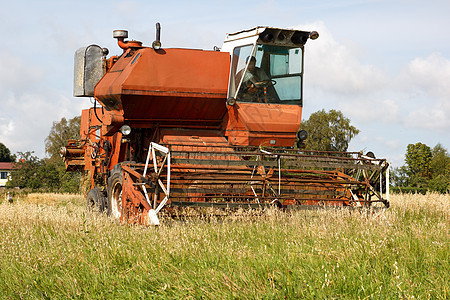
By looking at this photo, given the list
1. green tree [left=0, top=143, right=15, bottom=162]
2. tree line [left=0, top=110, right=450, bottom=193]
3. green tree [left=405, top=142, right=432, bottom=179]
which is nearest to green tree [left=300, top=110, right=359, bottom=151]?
tree line [left=0, top=110, right=450, bottom=193]

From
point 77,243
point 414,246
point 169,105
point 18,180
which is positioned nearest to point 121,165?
point 169,105

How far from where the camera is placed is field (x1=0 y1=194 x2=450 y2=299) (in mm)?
4324

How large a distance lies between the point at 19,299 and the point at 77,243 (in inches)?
65.8

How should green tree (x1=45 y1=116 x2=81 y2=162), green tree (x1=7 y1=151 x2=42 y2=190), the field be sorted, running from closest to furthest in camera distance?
1. the field
2. green tree (x1=7 y1=151 x2=42 y2=190)
3. green tree (x1=45 y1=116 x2=81 y2=162)

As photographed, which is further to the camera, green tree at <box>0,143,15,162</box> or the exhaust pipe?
green tree at <box>0,143,15,162</box>

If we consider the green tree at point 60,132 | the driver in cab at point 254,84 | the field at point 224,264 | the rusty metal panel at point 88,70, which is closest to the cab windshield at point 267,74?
the driver in cab at point 254,84

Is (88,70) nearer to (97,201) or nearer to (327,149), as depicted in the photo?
(97,201)

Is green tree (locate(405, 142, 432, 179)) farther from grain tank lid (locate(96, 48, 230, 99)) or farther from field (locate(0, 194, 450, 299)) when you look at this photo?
field (locate(0, 194, 450, 299))

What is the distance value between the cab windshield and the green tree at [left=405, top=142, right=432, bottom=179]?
41.7 m

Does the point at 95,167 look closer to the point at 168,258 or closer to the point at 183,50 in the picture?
the point at 183,50

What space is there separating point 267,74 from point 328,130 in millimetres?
38062

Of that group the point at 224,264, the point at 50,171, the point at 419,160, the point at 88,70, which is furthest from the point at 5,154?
the point at 224,264

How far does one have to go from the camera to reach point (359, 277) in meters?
4.49

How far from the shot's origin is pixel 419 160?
5072cm
